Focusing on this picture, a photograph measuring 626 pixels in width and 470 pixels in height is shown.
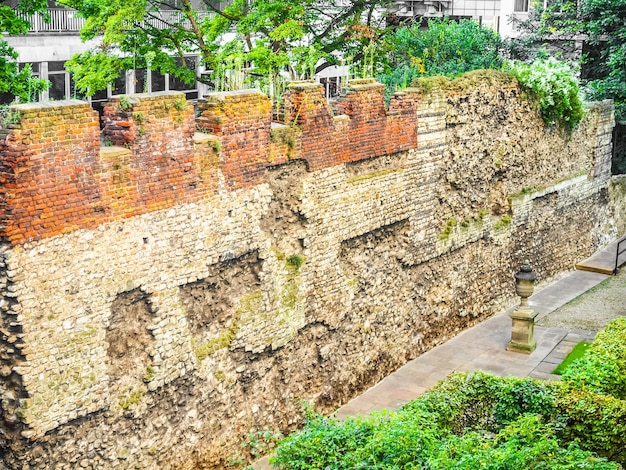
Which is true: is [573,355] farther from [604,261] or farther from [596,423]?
[604,261]

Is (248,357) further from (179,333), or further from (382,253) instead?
(382,253)

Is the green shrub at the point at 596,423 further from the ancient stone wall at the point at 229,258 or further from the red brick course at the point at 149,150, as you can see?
the red brick course at the point at 149,150

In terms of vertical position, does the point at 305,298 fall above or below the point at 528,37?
below

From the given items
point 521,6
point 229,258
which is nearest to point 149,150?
point 229,258

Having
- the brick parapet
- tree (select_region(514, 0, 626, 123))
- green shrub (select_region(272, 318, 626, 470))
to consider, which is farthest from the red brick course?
tree (select_region(514, 0, 626, 123))

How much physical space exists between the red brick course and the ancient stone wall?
22 millimetres

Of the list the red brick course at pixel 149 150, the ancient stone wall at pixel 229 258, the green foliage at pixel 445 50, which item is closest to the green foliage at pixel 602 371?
the ancient stone wall at pixel 229 258

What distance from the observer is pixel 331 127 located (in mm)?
12969

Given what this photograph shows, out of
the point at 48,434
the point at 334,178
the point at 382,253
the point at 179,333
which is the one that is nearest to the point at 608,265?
the point at 382,253

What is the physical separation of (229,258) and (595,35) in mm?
16332

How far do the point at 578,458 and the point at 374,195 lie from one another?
6.18m

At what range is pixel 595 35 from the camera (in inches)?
970

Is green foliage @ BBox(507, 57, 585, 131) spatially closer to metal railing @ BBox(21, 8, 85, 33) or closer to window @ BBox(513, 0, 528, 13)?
metal railing @ BBox(21, 8, 85, 33)

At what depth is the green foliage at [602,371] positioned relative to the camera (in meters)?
10.9
